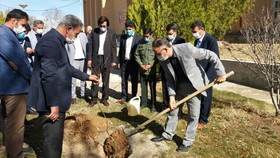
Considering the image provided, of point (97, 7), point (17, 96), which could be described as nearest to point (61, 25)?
point (17, 96)

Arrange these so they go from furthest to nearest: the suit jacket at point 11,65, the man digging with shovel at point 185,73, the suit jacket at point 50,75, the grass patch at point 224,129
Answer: the grass patch at point 224,129
the man digging with shovel at point 185,73
the suit jacket at point 11,65
the suit jacket at point 50,75

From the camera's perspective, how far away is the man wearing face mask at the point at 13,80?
3.23 metres

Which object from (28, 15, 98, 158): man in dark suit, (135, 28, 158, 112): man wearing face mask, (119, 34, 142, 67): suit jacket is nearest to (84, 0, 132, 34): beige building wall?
(119, 34, 142, 67): suit jacket

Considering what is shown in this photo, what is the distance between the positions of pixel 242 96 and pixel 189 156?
3.68 m

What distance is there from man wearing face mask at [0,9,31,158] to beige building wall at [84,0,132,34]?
1856cm

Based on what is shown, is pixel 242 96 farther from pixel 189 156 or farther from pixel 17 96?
pixel 17 96

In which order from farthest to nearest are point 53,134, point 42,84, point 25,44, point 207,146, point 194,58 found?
1. point 25,44
2. point 207,146
3. point 194,58
4. point 53,134
5. point 42,84

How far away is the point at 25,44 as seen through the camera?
5.61m

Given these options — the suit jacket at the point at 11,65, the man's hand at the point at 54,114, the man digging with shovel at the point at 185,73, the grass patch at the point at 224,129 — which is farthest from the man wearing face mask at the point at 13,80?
the man digging with shovel at the point at 185,73

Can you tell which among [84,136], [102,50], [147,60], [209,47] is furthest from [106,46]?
[209,47]

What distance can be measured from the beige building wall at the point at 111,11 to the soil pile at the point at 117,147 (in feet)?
60.6

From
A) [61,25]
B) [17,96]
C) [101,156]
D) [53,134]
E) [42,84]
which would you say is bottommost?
[101,156]

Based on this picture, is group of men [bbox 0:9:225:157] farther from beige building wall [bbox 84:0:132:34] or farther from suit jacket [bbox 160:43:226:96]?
beige building wall [bbox 84:0:132:34]

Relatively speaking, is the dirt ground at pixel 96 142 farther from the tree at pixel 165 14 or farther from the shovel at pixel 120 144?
the tree at pixel 165 14
